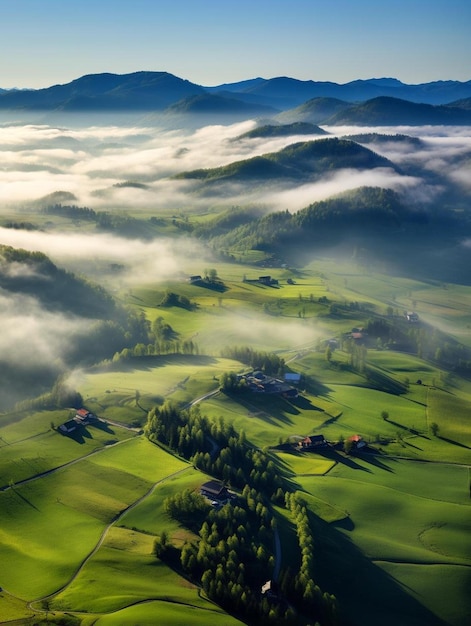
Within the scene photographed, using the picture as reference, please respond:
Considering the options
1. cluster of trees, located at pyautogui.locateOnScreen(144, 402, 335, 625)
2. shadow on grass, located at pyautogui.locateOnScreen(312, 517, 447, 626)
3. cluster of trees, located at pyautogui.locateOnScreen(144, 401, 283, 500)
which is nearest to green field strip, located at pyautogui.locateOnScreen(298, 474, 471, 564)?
shadow on grass, located at pyautogui.locateOnScreen(312, 517, 447, 626)

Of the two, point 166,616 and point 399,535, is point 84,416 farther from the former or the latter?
point 399,535

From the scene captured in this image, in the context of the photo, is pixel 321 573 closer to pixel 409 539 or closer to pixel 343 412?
pixel 409 539

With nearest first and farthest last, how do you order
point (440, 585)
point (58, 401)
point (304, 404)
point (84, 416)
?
1. point (440, 585)
2. point (84, 416)
3. point (58, 401)
4. point (304, 404)

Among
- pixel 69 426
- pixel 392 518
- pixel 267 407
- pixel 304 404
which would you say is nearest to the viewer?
pixel 392 518

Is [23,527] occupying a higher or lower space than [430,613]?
higher

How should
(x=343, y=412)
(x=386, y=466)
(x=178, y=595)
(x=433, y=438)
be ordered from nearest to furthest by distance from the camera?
(x=178, y=595) → (x=386, y=466) → (x=433, y=438) → (x=343, y=412)

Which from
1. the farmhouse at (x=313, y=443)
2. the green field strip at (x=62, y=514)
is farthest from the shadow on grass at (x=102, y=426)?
the farmhouse at (x=313, y=443)

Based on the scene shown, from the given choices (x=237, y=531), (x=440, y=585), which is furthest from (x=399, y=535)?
(x=237, y=531)

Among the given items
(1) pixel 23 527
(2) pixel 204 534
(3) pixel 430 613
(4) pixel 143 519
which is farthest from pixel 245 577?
(1) pixel 23 527

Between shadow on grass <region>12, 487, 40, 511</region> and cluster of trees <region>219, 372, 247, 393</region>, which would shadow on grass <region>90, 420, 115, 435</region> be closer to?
shadow on grass <region>12, 487, 40, 511</region>
